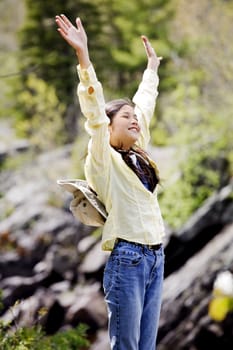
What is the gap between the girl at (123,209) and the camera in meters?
2.21

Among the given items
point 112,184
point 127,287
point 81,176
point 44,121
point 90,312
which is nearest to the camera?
point 127,287

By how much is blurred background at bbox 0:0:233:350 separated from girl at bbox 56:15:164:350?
585 millimetres

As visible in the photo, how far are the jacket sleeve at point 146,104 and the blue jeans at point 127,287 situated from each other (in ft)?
2.08

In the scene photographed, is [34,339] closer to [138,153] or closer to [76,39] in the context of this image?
[138,153]

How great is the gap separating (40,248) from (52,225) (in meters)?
0.56

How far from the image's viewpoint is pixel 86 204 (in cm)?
236

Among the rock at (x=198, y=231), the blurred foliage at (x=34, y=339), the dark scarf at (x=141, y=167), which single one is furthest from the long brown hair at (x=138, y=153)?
the rock at (x=198, y=231)

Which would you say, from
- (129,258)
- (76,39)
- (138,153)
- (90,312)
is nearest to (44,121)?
(90,312)

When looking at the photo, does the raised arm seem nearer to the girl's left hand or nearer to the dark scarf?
the dark scarf

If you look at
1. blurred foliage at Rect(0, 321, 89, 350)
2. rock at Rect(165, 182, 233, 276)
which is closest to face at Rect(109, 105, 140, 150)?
blurred foliage at Rect(0, 321, 89, 350)

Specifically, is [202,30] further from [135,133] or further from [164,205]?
[135,133]

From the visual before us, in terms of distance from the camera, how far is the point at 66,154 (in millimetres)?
14211

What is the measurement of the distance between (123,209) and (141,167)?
262 mm

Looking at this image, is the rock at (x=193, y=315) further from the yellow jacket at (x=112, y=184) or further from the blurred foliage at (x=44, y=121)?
the blurred foliage at (x=44, y=121)
